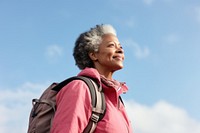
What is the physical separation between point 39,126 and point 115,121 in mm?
778

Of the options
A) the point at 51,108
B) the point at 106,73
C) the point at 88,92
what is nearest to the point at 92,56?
the point at 106,73

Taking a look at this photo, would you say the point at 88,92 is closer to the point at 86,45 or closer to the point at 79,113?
the point at 79,113

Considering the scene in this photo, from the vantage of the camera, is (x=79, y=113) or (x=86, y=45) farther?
(x=86, y=45)

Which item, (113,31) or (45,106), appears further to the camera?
(113,31)

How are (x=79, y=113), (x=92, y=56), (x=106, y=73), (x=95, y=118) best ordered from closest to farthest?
(x=79, y=113) → (x=95, y=118) → (x=106, y=73) → (x=92, y=56)

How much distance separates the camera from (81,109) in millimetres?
3820

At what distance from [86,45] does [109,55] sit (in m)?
0.32

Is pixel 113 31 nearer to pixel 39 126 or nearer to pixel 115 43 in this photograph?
pixel 115 43

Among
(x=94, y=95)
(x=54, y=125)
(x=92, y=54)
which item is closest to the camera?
(x=54, y=125)

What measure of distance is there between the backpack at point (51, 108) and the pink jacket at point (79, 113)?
0.06 metres

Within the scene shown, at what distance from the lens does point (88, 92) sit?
3.95 metres

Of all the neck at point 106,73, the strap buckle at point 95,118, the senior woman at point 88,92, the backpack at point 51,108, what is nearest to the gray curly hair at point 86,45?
the senior woman at point 88,92

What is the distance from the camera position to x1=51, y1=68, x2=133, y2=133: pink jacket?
3.73 m

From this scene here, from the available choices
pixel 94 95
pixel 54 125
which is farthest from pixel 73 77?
pixel 54 125
